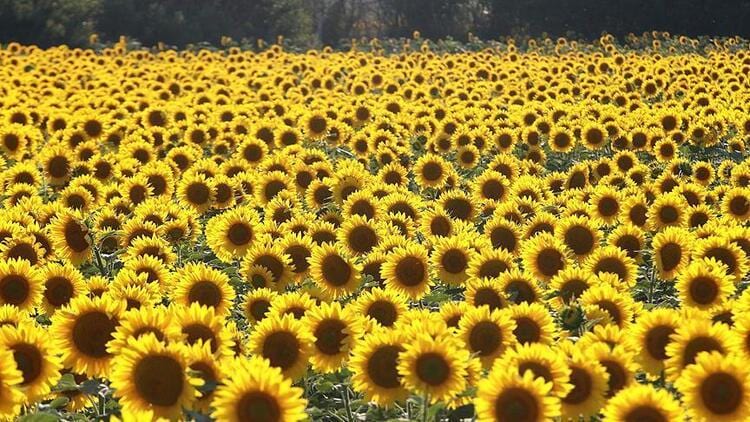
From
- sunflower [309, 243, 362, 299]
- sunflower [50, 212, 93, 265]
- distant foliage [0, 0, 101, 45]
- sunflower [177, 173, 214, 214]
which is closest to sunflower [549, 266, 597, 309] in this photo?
sunflower [309, 243, 362, 299]

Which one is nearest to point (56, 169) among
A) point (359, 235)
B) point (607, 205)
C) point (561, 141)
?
point (359, 235)

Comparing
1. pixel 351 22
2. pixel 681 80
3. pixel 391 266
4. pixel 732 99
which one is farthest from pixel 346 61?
pixel 351 22

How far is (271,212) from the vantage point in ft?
23.5

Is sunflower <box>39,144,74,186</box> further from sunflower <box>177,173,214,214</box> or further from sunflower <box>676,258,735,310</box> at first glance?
sunflower <box>676,258,735,310</box>

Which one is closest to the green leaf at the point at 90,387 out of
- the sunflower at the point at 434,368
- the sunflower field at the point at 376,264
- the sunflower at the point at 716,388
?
the sunflower field at the point at 376,264

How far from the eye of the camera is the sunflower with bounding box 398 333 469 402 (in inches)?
144

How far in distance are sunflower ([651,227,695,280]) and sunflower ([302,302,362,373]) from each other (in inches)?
95.5

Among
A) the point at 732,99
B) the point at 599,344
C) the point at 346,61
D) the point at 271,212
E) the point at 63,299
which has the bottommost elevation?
the point at 63,299

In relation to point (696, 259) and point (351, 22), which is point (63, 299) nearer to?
point (696, 259)

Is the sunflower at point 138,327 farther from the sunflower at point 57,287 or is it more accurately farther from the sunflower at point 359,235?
the sunflower at point 359,235

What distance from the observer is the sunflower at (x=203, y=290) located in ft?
16.4

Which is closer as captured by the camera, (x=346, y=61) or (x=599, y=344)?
(x=599, y=344)

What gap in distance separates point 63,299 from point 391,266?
5.49 feet

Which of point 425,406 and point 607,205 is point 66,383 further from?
point 607,205
